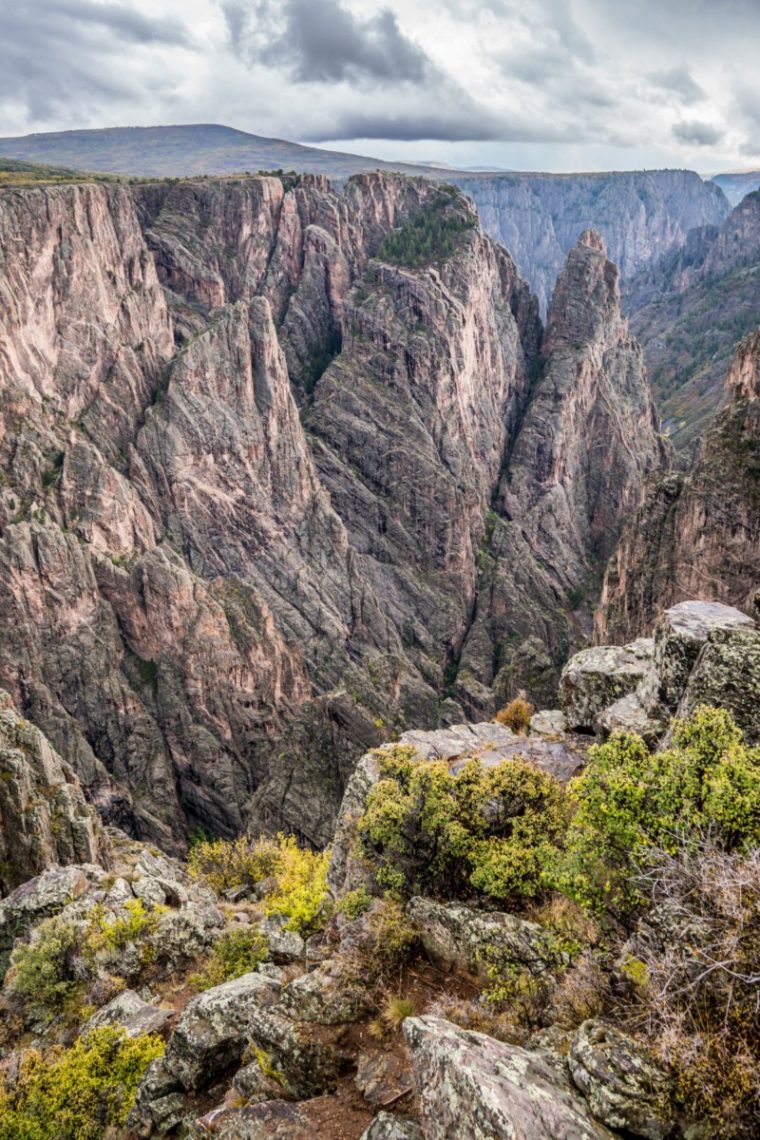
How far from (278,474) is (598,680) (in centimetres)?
10658

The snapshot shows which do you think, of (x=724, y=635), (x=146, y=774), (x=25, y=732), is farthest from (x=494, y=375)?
(x=724, y=635)

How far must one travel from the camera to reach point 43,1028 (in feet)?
87.0

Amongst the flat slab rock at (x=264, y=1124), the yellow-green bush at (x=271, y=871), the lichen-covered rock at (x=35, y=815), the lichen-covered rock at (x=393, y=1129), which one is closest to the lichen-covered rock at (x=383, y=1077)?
the flat slab rock at (x=264, y=1124)

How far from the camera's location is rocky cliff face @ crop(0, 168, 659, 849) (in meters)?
90.7

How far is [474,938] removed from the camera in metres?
14.6

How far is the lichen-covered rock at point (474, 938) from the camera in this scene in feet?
44.6

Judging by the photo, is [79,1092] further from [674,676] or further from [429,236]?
[429,236]

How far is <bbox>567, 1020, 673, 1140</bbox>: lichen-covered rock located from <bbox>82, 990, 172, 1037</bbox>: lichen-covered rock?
1765 centimetres

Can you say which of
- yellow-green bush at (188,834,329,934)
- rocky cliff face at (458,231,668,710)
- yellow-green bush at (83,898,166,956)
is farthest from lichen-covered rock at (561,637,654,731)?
rocky cliff face at (458,231,668,710)

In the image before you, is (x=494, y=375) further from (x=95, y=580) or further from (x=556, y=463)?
(x=95, y=580)

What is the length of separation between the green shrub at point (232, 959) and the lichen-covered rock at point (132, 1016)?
2120 mm

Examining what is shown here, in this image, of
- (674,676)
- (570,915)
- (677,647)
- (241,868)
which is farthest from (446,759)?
(241,868)

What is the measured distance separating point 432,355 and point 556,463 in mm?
41869

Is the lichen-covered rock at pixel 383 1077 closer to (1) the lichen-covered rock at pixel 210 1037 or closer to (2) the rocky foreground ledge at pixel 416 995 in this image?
(2) the rocky foreground ledge at pixel 416 995
